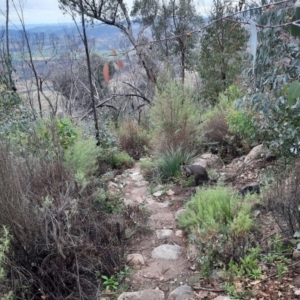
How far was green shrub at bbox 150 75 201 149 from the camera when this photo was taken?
4734 mm

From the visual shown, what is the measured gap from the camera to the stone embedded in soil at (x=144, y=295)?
7.19 ft

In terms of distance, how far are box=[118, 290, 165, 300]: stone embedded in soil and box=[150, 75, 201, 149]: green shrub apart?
2.62 metres

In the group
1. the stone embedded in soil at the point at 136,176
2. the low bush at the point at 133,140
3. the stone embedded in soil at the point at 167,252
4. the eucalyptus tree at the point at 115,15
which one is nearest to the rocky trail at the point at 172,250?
the stone embedded in soil at the point at 167,252

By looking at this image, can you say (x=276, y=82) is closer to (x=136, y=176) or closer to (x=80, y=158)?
(x=80, y=158)

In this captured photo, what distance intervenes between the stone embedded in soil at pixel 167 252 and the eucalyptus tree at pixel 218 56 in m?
6.15

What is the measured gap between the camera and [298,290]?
1.98 metres

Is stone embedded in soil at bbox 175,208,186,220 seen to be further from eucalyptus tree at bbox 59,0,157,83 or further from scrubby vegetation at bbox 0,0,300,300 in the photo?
eucalyptus tree at bbox 59,0,157,83

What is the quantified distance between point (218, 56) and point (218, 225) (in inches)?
270

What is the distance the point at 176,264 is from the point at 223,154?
2.80m

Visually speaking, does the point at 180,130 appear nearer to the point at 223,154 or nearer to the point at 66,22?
the point at 223,154

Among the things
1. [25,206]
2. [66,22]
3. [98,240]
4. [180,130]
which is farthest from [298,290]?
[66,22]

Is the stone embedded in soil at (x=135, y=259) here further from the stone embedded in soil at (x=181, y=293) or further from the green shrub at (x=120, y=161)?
the green shrub at (x=120, y=161)

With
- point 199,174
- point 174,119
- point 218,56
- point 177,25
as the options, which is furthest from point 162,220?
point 177,25

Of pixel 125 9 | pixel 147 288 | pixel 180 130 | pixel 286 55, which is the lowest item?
pixel 147 288
